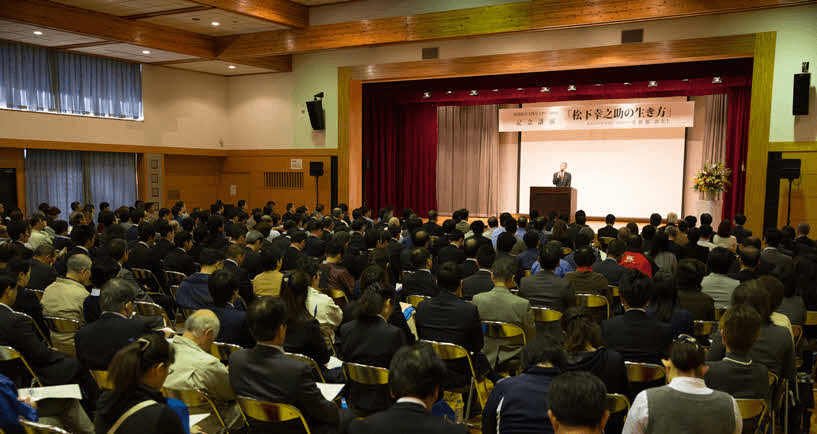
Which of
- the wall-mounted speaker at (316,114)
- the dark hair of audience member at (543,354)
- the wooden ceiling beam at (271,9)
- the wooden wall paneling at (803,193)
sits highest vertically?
the wooden ceiling beam at (271,9)

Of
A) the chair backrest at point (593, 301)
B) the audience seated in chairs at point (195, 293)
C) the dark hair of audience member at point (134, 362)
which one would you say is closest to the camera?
the dark hair of audience member at point (134, 362)

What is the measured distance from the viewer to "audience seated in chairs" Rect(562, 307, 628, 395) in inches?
Answer: 119

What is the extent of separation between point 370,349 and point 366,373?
22cm

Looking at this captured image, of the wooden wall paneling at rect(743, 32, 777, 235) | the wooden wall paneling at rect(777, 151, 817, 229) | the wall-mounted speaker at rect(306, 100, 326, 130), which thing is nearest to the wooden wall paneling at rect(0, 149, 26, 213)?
the wall-mounted speaker at rect(306, 100, 326, 130)

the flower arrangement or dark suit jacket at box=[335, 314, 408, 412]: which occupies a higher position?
the flower arrangement

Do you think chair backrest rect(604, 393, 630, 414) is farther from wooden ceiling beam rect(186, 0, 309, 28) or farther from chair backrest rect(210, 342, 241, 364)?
wooden ceiling beam rect(186, 0, 309, 28)

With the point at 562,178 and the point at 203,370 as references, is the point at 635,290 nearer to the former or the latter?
the point at 203,370

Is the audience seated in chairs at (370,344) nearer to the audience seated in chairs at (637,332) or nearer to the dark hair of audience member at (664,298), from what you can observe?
the audience seated in chairs at (637,332)

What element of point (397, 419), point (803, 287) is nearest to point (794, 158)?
point (803, 287)

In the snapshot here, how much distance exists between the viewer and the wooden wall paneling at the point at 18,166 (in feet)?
42.9

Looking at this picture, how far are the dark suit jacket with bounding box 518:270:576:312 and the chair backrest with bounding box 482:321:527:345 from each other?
705mm

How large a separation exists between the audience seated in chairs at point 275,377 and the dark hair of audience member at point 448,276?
4.74 feet

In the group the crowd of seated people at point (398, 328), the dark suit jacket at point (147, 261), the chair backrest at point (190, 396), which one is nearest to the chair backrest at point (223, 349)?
the crowd of seated people at point (398, 328)

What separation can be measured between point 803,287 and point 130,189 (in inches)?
575
